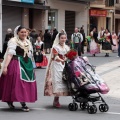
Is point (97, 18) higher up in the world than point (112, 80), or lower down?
higher up

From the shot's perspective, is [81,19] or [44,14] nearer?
[44,14]

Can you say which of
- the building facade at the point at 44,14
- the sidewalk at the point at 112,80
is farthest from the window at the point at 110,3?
the sidewalk at the point at 112,80

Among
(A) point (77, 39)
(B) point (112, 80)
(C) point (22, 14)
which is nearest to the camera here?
(B) point (112, 80)

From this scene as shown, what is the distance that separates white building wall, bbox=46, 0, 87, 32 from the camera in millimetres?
36156

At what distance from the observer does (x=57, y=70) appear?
9.84 m

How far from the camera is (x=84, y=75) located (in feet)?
30.2

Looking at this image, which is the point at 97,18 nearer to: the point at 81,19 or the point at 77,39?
the point at 81,19

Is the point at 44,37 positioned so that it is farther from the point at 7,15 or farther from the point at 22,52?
the point at 22,52

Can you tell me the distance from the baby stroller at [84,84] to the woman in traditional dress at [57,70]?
0.17 metres

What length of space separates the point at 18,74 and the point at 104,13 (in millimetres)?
35634

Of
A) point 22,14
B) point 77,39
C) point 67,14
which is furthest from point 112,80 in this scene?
point 67,14

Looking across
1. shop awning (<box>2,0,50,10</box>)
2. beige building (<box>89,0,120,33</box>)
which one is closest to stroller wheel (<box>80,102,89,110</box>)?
shop awning (<box>2,0,50,10</box>)

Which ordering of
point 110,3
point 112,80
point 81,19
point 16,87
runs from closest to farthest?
point 16,87, point 112,80, point 81,19, point 110,3

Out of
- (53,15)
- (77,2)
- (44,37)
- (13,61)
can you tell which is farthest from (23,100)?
(77,2)
